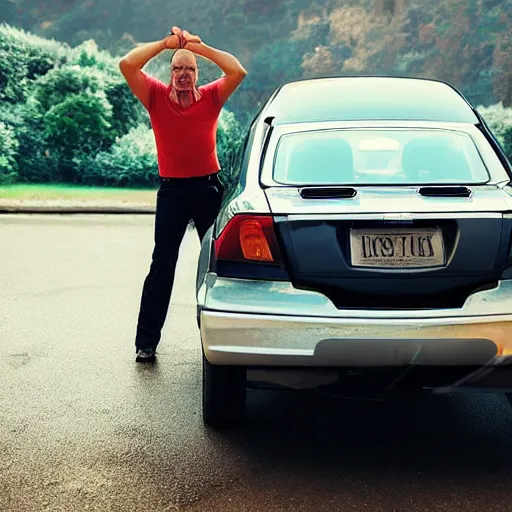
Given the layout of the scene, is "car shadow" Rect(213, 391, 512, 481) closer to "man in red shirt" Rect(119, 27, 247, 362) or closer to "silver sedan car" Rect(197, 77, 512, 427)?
"silver sedan car" Rect(197, 77, 512, 427)

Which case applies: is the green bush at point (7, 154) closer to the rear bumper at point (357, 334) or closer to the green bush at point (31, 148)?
the green bush at point (31, 148)

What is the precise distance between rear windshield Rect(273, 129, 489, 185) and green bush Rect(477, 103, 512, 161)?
57.7ft

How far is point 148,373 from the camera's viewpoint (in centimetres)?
603

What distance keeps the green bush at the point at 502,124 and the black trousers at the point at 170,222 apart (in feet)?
55.1

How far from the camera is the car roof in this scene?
16.5 ft

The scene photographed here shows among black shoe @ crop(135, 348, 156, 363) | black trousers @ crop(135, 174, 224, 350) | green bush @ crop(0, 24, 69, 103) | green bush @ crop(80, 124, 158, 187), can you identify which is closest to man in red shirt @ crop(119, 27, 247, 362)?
black trousers @ crop(135, 174, 224, 350)

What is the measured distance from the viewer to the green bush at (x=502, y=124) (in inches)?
881

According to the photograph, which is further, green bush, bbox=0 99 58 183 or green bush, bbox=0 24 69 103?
green bush, bbox=0 24 69 103

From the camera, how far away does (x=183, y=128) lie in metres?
5.93

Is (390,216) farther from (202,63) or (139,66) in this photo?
(202,63)

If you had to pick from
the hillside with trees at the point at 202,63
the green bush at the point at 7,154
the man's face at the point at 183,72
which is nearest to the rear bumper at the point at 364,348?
the man's face at the point at 183,72

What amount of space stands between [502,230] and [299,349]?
99 centimetres

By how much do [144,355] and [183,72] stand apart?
1.79 m

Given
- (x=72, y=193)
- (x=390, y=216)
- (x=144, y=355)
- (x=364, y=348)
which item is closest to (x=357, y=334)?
(x=364, y=348)
